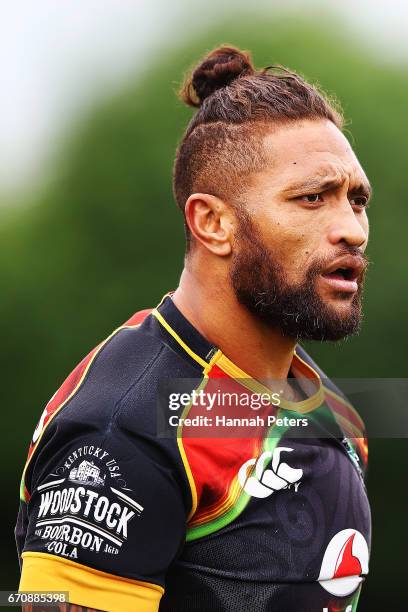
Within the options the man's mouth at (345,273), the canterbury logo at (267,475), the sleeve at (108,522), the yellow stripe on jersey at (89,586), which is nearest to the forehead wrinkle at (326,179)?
the man's mouth at (345,273)

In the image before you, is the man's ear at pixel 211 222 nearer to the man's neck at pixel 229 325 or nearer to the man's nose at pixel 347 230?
the man's neck at pixel 229 325

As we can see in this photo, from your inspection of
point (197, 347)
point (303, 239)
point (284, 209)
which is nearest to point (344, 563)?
point (197, 347)

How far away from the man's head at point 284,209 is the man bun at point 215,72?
19 cm

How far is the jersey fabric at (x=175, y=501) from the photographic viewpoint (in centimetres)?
293

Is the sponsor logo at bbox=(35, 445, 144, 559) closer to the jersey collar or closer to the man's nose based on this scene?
the jersey collar

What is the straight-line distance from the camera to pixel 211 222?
3533mm

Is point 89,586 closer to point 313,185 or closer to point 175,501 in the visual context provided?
point 175,501

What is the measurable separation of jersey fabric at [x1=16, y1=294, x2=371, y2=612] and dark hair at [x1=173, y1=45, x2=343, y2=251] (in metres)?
0.51

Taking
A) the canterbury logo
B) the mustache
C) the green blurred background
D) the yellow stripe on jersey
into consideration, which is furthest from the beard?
the green blurred background

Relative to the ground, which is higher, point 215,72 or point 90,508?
point 215,72

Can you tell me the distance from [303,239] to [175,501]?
1.03 meters

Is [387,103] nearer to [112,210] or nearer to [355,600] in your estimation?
[112,210]

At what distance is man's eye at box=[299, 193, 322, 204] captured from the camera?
337cm

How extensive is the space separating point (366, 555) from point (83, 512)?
1151 mm
